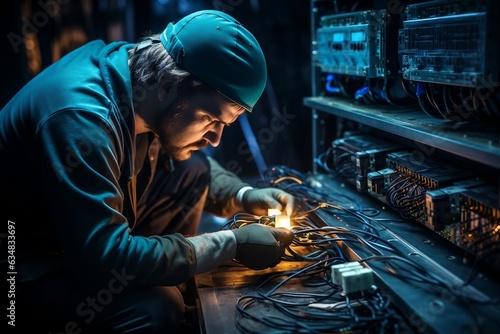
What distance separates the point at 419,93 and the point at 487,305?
0.70 m

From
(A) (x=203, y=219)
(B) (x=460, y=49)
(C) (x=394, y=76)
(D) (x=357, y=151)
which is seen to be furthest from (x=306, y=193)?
(A) (x=203, y=219)

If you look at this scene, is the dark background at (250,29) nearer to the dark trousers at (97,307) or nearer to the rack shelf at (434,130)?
the rack shelf at (434,130)

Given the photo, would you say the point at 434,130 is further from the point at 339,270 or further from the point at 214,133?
the point at 214,133

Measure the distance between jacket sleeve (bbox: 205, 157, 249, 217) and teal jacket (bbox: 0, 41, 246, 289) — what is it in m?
0.52

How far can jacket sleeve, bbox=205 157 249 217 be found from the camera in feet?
6.94

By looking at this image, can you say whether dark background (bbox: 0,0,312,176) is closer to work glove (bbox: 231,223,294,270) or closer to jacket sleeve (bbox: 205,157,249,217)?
jacket sleeve (bbox: 205,157,249,217)

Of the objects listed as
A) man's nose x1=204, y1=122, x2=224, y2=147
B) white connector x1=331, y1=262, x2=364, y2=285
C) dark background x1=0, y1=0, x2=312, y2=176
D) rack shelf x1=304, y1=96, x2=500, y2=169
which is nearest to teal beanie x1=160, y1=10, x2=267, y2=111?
man's nose x1=204, y1=122, x2=224, y2=147

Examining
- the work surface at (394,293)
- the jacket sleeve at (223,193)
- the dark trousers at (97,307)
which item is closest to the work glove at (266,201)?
the jacket sleeve at (223,193)

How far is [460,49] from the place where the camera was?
4.34 ft

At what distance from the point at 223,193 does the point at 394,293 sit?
3.33 feet

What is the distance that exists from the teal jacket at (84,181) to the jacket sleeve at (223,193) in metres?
0.52

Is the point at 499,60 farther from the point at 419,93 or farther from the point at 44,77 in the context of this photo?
the point at 44,77

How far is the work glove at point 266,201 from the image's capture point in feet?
6.30

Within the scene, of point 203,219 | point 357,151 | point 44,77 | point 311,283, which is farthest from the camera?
point 203,219
